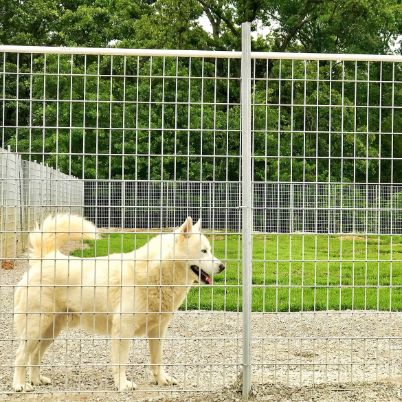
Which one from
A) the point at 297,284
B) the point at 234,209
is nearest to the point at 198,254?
the point at 234,209

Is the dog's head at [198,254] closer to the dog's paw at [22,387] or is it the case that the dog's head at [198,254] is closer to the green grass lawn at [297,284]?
the green grass lawn at [297,284]

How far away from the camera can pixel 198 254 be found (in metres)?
6.40

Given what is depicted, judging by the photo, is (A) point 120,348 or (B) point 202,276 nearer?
(A) point 120,348

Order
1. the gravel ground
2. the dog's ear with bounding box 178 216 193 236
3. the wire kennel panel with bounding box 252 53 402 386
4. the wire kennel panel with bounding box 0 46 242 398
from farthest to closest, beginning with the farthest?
the dog's ear with bounding box 178 216 193 236
the gravel ground
the wire kennel panel with bounding box 252 53 402 386
the wire kennel panel with bounding box 0 46 242 398

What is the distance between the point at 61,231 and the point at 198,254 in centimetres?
120

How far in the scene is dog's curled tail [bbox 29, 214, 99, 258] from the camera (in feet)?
18.6

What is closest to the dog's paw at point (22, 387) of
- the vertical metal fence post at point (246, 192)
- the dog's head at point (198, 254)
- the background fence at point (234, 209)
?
the background fence at point (234, 209)

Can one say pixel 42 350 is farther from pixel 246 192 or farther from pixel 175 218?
pixel 246 192

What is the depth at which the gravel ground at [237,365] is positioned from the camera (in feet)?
18.5

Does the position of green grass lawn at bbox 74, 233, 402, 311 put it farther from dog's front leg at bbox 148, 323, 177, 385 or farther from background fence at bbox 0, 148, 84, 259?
dog's front leg at bbox 148, 323, 177, 385

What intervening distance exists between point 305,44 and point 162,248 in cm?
2902

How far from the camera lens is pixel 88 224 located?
5734 millimetres

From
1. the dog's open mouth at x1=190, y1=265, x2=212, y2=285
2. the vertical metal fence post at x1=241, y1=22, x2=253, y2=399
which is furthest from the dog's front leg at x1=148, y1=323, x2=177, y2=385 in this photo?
the vertical metal fence post at x1=241, y1=22, x2=253, y2=399

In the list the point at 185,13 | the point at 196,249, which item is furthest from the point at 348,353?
the point at 185,13
